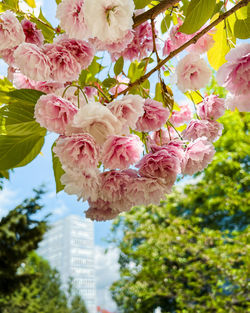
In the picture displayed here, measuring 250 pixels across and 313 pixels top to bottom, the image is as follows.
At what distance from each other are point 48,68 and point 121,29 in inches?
5.3

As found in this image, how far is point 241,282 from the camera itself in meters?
3.20

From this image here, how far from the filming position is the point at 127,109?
0.36 meters

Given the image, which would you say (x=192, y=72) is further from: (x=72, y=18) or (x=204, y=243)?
(x=204, y=243)

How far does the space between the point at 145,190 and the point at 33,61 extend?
21 centimetres

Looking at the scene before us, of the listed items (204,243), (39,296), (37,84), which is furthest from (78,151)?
(39,296)

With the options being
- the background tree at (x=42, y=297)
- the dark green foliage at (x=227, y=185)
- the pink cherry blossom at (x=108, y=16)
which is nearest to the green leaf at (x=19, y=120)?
the pink cherry blossom at (x=108, y=16)

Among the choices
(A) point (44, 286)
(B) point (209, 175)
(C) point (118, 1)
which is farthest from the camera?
(A) point (44, 286)

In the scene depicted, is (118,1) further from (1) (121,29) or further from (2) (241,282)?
(2) (241,282)

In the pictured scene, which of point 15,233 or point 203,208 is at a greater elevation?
point 15,233

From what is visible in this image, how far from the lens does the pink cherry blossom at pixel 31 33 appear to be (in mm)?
557

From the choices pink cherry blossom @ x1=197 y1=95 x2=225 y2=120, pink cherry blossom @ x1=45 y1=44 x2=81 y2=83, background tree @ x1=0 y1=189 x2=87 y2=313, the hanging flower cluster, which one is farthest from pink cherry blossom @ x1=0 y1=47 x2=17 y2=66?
background tree @ x1=0 y1=189 x2=87 y2=313

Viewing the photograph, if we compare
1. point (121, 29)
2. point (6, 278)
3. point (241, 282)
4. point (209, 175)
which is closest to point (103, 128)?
point (121, 29)

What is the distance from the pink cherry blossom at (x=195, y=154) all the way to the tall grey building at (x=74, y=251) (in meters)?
8.92

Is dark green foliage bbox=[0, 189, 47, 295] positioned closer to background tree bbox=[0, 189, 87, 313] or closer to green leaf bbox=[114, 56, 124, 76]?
background tree bbox=[0, 189, 87, 313]
